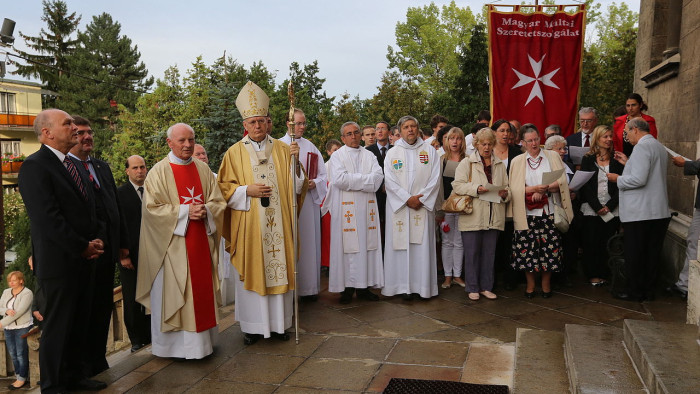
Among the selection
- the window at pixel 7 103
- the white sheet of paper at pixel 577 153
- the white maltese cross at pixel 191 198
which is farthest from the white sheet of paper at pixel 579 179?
the window at pixel 7 103

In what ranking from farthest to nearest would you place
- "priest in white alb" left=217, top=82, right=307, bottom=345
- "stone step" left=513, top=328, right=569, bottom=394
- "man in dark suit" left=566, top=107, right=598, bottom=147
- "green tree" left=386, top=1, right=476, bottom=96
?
1. "green tree" left=386, top=1, right=476, bottom=96
2. "man in dark suit" left=566, top=107, right=598, bottom=147
3. "priest in white alb" left=217, top=82, right=307, bottom=345
4. "stone step" left=513, top=328, right=569, bottom=394

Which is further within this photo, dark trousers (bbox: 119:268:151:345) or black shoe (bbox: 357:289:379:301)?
black shoe (bbox: 357:289:379:301)

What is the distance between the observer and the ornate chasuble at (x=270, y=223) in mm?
5156

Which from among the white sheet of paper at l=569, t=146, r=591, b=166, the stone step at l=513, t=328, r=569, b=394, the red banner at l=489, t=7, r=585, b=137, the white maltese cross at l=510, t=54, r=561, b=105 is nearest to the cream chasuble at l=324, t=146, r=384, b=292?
the stone step at l=513, t=328, r=569, b=394

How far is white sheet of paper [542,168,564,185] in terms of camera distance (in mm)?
6121

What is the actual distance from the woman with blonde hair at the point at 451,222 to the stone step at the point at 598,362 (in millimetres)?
2485

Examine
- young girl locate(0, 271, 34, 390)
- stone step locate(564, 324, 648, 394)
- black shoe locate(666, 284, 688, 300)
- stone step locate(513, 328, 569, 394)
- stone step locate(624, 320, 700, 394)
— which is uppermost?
stone step locate(624, 320, 700, 394)

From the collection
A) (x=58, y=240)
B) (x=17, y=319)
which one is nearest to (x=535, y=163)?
(x=58, y=240)

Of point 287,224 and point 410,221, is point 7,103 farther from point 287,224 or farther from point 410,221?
point 287,224

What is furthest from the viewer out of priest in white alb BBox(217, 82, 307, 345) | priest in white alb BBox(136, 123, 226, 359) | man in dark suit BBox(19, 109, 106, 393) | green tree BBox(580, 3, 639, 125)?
green tree BBox(580, 3, 639, 125)

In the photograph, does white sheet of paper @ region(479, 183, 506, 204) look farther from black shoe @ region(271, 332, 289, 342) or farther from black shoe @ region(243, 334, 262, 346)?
black shoe @ region(243, 334, 262, 346)

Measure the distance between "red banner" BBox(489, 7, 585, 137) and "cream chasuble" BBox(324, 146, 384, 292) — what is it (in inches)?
122

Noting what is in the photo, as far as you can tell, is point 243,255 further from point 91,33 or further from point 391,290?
point 91,33

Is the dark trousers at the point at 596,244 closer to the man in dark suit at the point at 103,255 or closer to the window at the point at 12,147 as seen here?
the man in dark suit at the point at 103,255
